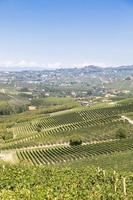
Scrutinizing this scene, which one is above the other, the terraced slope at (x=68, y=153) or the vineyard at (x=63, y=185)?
the vineyard at (x=63, y=185)

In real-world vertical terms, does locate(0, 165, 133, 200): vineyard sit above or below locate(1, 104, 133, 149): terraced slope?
above

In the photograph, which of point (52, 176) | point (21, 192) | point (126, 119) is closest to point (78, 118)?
point (126, 119)

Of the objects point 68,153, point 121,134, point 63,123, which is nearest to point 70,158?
point 68,153

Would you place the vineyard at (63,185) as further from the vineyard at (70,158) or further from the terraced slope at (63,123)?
the terraced slope at (63,123)

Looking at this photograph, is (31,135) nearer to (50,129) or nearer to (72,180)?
(50,129)

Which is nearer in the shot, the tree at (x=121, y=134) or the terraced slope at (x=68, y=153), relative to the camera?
the terraced slope at (x=68, y=153)

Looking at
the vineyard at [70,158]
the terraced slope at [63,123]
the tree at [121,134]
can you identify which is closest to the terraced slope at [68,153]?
the vineyard at [70,158]

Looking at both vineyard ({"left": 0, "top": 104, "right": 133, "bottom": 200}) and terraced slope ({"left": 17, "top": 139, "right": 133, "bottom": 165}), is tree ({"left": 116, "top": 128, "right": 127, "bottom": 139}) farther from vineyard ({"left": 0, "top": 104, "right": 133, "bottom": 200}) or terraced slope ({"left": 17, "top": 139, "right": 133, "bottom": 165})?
terraced slope ({"left": 17, "top": 139, "right": 133, "bottom": 165})

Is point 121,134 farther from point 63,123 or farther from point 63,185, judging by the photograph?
point 63,185

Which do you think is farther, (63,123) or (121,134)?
(63,123)

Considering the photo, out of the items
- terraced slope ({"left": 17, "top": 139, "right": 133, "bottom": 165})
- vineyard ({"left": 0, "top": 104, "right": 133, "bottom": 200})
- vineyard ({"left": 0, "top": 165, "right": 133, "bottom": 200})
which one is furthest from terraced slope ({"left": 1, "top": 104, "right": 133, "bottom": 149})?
vineyard ({"left": 0, "top": 165, "right": 133, "bottom": 200})

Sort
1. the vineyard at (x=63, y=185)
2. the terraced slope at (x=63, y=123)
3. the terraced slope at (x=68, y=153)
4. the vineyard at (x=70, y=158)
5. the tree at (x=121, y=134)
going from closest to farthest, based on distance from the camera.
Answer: the vineyard at (x=63, y=185)
the vineyard at (x=70, y=158)
the terraced slope at (x=68, y=153)
the tree at (x=121, y=134)
the terraced slope at (x=63, y=123)
